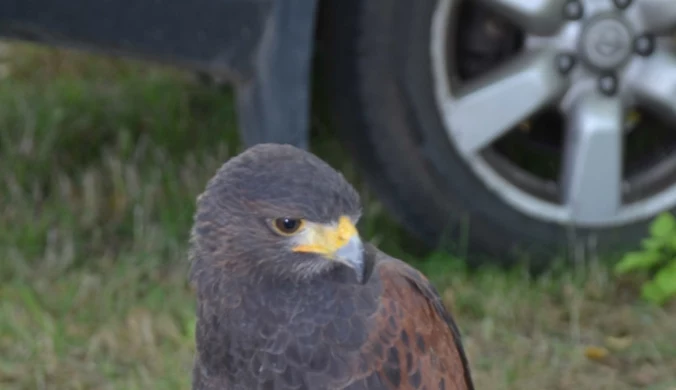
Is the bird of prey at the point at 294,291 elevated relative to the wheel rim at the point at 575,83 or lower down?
lower down

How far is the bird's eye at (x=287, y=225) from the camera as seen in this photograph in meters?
2.03

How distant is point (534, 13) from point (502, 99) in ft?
0.98

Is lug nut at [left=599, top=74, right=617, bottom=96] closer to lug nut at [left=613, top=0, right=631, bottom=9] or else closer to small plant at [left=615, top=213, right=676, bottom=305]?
lug nut at [left=613, top=0, right=631, bottom=9]

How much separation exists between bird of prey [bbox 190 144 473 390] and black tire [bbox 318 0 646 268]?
133 centimetres

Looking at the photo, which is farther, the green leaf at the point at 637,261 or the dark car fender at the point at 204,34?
the green leaf at the point at 637,261

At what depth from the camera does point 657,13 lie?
11.2 feet

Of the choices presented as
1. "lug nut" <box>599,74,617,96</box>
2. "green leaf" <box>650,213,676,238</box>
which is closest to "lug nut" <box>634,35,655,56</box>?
"lug nut" <box>599,74,617,96</box>

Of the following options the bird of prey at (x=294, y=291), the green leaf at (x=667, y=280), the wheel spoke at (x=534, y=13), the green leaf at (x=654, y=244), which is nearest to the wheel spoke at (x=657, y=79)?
the wheel spoke at (x=534, y=13)

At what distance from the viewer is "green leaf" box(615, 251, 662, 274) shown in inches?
136

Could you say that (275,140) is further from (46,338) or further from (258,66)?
(46,338)

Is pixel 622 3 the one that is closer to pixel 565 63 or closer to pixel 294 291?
pixel 565 63

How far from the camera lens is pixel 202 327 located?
7.20 ft

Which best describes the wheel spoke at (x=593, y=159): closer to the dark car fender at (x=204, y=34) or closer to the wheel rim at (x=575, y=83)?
the wheel rim at (x=575, y=83)

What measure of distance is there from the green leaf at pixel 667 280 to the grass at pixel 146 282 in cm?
9
